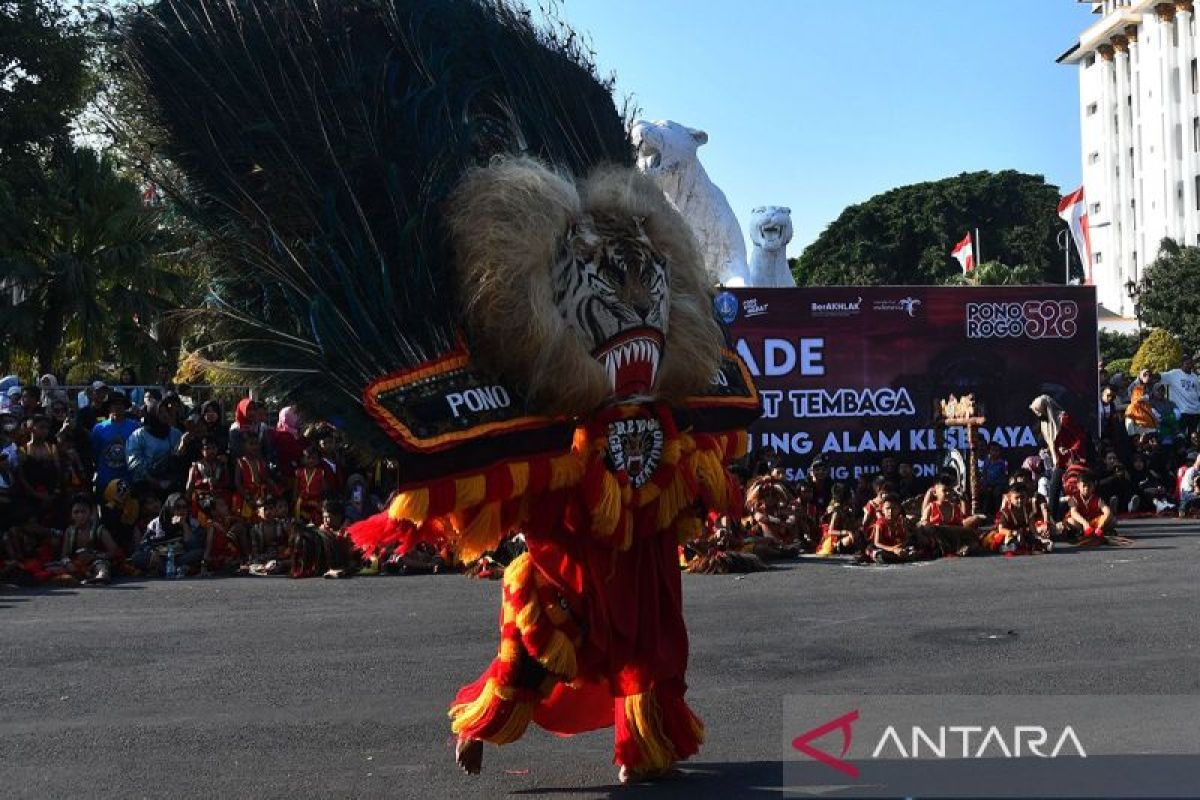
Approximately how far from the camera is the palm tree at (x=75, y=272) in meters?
21.9

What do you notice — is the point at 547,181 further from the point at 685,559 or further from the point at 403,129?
the point at 685,559

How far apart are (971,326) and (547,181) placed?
1236cm

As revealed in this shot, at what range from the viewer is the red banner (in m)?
16.1

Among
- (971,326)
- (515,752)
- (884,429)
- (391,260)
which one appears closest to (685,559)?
(884,429)

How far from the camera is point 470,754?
15.9 feet

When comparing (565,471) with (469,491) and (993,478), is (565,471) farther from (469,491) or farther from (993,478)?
(993,478)

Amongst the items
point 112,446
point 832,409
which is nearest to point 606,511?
point 112,446

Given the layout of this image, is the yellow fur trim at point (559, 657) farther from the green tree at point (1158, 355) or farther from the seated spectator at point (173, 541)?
the green tree at point (1158, 355)

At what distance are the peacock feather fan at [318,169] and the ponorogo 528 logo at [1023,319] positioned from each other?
12157 mm

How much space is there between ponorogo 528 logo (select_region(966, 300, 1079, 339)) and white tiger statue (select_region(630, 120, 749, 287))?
10.9ft

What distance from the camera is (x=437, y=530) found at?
16.0 ft

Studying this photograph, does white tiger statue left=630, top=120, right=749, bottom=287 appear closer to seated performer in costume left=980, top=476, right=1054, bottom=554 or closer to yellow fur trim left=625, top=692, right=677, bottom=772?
seated performer in costume left=980, top=476, right=1054, bottom=554

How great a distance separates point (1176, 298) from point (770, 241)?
84.3 ft

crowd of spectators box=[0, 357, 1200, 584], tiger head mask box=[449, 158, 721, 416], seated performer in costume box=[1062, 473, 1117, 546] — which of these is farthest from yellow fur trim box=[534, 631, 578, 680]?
seated performer in costume box=[1062, 473, 1117, 546]
